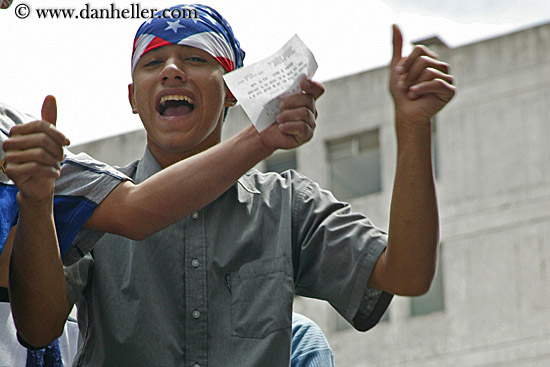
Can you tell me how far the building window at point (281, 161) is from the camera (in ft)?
92.2

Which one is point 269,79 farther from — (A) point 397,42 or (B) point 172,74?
(B) point 172,74

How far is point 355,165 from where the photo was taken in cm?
2806

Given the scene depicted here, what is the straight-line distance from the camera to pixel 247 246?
530cm

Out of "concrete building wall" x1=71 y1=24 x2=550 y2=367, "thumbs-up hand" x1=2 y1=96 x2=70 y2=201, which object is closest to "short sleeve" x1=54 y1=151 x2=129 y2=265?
"thumbs-up hand" x1=2 y1=96 x2=70 y2=201

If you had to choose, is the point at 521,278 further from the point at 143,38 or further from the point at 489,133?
the point at 143,38

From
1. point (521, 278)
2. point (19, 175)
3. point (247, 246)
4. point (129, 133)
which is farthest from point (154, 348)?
point (129, 133)

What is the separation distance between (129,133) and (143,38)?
25.1 m

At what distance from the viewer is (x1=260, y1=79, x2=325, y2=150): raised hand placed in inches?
191

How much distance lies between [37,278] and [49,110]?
24.2 inches

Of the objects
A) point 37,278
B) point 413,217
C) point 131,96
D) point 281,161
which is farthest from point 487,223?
point 37,278

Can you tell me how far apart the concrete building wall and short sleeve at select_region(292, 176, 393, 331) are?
63.9 feet

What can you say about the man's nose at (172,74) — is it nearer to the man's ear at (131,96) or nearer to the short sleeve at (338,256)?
the man's ear at (131,96)

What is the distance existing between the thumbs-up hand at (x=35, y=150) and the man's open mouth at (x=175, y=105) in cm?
→ 98

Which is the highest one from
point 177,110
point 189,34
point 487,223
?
point 189,34
